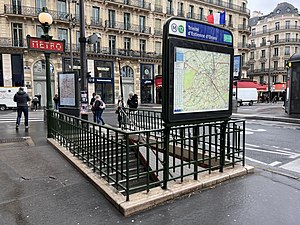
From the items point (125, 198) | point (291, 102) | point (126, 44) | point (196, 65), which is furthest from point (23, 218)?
point (126, 44)

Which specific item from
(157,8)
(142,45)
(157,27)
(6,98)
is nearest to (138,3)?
(157,8)

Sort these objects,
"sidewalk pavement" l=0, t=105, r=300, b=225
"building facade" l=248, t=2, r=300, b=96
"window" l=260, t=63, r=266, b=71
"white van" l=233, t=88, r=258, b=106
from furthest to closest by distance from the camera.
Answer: "window" l=260, t=63, r=266, b=71, "building facade" l=248, t=2, r=300, b=96, "white van" l=233, t=88, r=258, b=106, "sidewalk pavement" l=0, t=105, r=300, b=225

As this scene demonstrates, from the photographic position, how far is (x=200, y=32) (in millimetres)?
4105

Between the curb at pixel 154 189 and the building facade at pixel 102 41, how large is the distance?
72.3ft

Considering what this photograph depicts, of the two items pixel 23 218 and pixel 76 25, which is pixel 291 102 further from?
pixel 76 25

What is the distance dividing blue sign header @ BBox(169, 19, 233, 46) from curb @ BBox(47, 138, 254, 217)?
2.44 metres

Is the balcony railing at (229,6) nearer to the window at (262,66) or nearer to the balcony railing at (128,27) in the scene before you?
the balcony railing at (128,27)

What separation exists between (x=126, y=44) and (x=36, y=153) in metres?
32.6

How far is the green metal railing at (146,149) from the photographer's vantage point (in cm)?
389

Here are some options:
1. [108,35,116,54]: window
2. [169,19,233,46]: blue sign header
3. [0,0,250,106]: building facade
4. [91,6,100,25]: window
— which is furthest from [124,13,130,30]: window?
[169,19,233,46]: blue sign header

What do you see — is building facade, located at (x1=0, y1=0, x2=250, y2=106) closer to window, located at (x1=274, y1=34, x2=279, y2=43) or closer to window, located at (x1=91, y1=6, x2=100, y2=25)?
window, located at (x1=91, y1=6, x2=100, y2=25)

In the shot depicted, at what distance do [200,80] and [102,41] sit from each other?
32.8m

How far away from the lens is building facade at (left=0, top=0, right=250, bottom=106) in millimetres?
29422

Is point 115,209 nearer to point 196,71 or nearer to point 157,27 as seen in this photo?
point 196,71
